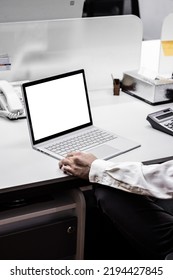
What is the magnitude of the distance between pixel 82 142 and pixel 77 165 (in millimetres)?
224

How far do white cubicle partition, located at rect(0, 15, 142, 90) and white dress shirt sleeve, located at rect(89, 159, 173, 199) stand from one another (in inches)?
32.0

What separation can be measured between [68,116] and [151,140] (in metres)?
0.32

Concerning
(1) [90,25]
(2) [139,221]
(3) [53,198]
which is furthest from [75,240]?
(1) [90,25]

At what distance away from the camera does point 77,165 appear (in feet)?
4.64

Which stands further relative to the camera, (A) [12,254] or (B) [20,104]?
(B) [20,104]

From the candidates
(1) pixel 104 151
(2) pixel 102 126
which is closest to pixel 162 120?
(2) pixel 102 126

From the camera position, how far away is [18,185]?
1.34 meters

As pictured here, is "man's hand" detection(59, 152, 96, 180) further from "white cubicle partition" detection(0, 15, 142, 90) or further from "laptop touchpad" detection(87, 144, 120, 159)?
"white cubicle partition" detection(0, 15, 142, 90)

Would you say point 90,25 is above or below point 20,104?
above

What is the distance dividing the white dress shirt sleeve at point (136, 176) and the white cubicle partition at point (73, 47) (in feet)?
2.67

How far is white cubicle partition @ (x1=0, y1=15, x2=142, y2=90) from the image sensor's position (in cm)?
203

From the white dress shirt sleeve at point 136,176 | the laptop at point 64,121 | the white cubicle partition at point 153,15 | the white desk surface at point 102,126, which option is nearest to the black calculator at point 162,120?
the white desk surface at point 102,126

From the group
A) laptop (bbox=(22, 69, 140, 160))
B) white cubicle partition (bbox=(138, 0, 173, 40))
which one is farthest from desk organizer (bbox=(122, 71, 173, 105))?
white cubicle partition (bbox=(138, 0, 173, 40))
